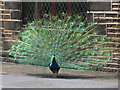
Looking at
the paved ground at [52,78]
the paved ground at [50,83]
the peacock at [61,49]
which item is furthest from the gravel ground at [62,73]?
the paved ground at [50,83]

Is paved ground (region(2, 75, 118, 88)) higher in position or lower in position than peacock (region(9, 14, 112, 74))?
lower

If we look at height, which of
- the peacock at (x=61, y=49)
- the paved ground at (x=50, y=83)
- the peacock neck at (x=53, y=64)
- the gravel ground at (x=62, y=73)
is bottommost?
the gravel ground at (x=62, y=73)

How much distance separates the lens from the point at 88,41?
35.0ft

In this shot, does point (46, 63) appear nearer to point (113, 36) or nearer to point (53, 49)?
point (53, 49)

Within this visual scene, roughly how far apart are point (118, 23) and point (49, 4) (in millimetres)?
Answer: 2788

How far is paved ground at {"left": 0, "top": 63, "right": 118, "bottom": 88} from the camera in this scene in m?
9.20

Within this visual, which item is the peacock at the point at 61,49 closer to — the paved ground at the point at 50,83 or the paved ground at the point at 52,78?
the paved ground at the point at 52,78

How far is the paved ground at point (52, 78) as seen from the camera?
30.2 feet

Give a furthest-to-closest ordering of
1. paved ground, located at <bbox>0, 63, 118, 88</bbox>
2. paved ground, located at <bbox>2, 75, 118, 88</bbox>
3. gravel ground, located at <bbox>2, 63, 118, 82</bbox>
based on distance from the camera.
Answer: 1. gravel ground, located at <bbox>2, 63, 118, 82</bbox>
2. paved ground, located at <bbox>0, 63, 118, 88</bbox>
3. paved ground, located at <bbox>2, 75, 118, 88</bbox>

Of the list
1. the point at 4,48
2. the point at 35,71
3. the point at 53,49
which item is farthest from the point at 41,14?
the point at 53,49

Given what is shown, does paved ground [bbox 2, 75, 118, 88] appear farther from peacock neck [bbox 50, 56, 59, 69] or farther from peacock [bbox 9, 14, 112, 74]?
peacock [bbox 9, 14, 112, 74]

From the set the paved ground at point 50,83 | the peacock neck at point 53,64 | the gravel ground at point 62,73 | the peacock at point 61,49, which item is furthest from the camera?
the gravel ground at point 62,73

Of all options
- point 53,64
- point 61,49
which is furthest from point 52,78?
point 61,49

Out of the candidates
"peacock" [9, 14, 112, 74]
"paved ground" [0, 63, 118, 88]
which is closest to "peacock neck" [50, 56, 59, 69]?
"peacock" [9, 14, 112, 74]
